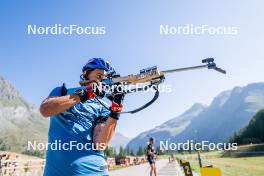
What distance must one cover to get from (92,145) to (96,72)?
865 mm

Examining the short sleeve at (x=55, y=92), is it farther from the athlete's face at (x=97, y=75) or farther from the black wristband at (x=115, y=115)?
the black wristband at (x=115, y=115)

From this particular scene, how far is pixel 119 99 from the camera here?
424 centimetres

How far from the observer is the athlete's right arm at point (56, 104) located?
3584 millimetres

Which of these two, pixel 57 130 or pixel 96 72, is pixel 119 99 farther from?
pixel 57 130

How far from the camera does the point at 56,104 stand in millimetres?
3580

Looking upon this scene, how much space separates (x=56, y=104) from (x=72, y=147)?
0.52m

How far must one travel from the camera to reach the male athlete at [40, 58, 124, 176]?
3.64 metres

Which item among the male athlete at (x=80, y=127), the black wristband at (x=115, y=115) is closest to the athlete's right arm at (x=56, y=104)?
the male athlete at (x=80, y=127)

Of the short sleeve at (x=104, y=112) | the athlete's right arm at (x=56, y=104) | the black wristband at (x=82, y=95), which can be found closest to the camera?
the athlete's right arm at (x=56, y=104)

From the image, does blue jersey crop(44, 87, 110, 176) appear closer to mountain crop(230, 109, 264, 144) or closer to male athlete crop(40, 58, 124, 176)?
male athlete crop(40, 58, 124, 176)

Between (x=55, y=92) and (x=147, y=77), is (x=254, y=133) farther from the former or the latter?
(x=55, y=92)

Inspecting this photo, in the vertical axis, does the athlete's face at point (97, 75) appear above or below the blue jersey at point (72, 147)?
above

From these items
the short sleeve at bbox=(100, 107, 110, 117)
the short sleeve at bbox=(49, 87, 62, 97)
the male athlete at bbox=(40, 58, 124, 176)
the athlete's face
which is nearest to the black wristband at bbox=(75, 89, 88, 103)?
the male athlete at bbox=(40, 58, 124, 176)

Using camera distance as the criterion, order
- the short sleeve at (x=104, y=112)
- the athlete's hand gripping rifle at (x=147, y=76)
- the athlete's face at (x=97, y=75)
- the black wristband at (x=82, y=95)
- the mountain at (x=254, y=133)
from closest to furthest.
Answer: the black wristband at (x=82, y=95)
the athlete's hand gripping rifle at (x=147, y=76)
the athlete's face at (x=97, y=75)
the short sleeve at (x=104, y=112)
the mountain at (x=254, y=133)
